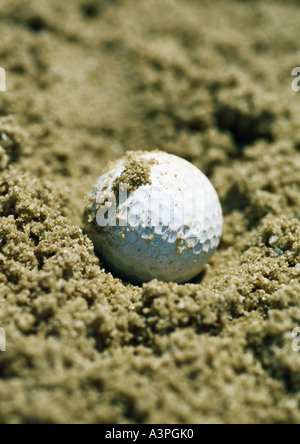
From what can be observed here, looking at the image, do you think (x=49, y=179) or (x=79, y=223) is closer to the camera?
(x=79, y=223)

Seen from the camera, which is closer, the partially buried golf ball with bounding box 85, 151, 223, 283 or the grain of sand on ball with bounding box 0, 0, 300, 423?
the grain of sand on ball with bounding box 0, 0, 300, 423

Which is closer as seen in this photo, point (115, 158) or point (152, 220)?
point (152, 220)

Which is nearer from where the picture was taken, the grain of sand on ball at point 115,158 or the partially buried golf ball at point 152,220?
the grain of sand on ball at point 115,158
